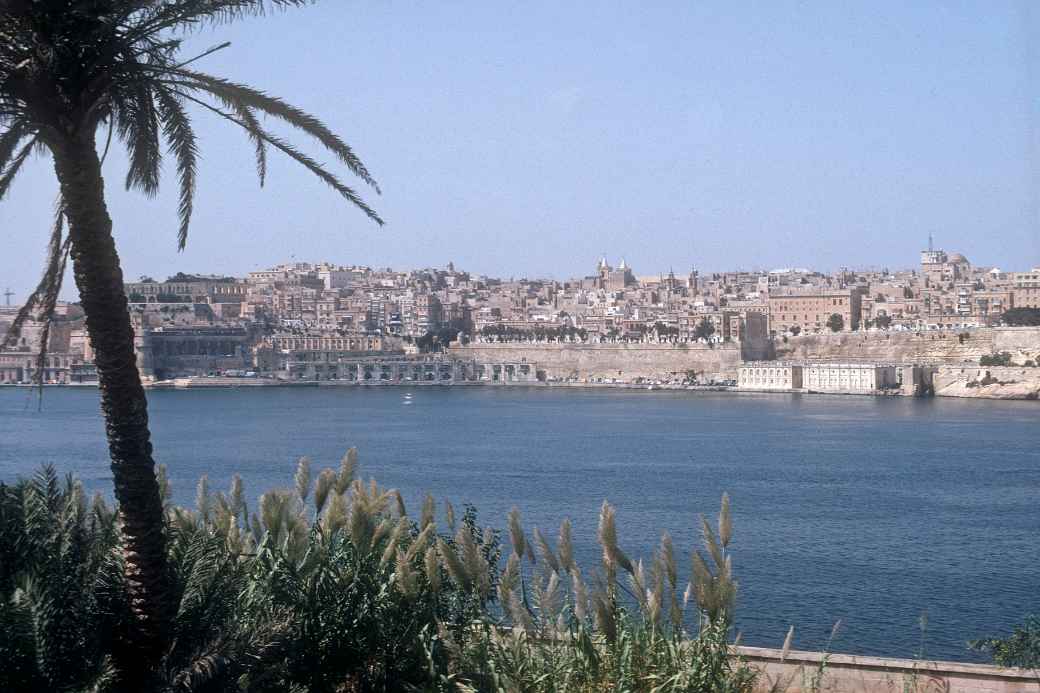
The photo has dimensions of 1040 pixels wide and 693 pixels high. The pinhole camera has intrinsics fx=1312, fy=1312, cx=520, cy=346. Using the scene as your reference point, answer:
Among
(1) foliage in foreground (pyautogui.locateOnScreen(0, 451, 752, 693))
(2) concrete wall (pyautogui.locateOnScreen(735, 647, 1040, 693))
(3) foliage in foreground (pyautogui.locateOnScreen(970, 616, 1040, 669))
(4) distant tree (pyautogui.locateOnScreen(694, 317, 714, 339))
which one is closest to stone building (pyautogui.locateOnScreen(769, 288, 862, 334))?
(4) distant tree (pyautogui.locateOnScreen(694, 317, 714, 339))

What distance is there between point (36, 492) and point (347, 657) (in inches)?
42.8

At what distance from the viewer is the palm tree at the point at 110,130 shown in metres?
3.13

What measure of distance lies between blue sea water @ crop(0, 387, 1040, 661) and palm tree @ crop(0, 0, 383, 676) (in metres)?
2.80

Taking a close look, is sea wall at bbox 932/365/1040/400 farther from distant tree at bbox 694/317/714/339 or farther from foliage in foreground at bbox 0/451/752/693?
foliage in foreground at bbox 0/451/752/693

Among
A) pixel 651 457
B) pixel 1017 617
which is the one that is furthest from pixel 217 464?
pixel 1017 617

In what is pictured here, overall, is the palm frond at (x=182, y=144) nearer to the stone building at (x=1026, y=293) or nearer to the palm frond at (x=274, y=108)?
the palm frond at (x=274, y=108)

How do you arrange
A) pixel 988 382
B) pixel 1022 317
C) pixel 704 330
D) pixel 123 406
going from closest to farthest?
pixel 123 406
pixel 988 382
pixel 1022 317
pixel 704 330

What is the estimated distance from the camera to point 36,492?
3984mm

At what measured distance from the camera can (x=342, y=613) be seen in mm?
3854

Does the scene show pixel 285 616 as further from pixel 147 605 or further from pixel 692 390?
pixel 692 390

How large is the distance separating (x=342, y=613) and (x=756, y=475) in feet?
52.0

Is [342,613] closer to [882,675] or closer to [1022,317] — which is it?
[882,675]

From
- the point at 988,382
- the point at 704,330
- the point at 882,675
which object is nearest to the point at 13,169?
the point at 882,675

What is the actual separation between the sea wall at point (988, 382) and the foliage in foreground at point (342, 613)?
41178mm
